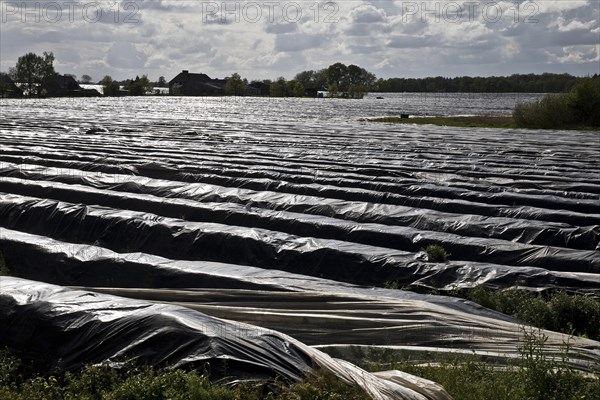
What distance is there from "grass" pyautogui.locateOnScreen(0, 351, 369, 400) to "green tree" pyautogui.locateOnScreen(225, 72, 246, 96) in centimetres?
11868

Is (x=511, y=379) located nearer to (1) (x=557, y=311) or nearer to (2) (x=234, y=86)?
(1) (x=557, y=311)

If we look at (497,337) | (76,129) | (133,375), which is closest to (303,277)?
(497,337)

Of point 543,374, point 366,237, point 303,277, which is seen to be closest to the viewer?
point 543,374

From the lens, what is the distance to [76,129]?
2903cm

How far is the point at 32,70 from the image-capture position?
4053 inches

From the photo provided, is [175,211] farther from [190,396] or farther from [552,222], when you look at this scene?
[190,396]

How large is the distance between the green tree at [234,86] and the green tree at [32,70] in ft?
98.9

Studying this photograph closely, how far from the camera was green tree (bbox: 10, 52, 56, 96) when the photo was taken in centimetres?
10225

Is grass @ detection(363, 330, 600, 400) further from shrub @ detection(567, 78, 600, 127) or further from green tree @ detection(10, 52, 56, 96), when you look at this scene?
green tree @ detection(10, 52, 56, 96)

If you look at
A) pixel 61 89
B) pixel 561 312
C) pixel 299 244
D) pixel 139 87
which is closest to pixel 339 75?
pixel 139 87

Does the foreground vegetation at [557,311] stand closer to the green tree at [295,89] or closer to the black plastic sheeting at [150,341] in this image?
the black plastic sheeting at [150,341]

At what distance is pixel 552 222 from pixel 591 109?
31877 millimetres

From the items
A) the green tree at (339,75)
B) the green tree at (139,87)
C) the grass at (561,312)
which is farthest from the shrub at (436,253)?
the green tree at (339,75)

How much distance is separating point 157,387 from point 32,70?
353 ft
